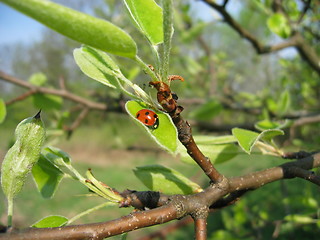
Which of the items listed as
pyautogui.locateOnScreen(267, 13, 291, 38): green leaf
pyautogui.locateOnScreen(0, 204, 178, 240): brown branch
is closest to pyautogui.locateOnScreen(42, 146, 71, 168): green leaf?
pyautogui.locateOnScreen(0, 204, 178, 240): brown branch

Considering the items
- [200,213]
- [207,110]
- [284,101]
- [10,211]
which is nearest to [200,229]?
[200,213]

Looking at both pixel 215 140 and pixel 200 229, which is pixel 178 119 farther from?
pixel 215 140

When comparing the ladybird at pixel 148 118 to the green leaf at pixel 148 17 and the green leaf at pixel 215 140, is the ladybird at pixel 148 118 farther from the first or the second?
the green leaf at pixel 215 140

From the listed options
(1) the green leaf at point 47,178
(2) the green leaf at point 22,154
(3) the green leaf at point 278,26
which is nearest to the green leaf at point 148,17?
(2) the green leaf at point 22,154

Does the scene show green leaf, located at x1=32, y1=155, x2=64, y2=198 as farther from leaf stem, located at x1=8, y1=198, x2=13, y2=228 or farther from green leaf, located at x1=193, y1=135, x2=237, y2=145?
green leaf, located at x1=193, y1=135, x2=237, y2=145

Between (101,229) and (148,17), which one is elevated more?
(148,17)

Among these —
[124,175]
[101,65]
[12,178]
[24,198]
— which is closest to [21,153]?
[12,178]
